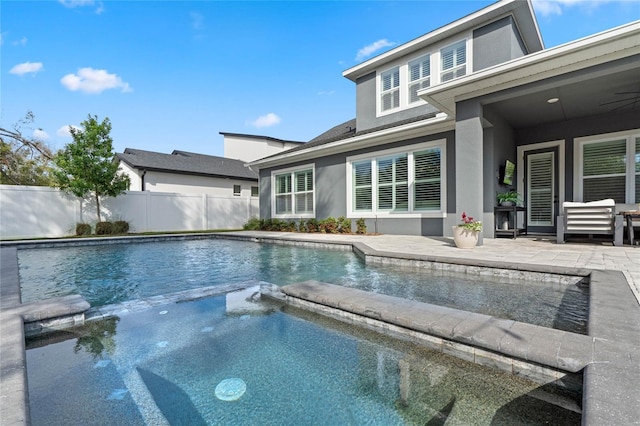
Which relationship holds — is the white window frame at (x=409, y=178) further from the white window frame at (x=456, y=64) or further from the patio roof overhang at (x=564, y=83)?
the white window frame at (x=456, y=64)

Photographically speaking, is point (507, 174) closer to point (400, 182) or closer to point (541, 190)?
point (541, 190)

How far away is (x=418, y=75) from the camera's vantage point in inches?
372

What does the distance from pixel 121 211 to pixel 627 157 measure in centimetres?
1661

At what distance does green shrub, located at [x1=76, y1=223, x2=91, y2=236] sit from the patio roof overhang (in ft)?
41.8

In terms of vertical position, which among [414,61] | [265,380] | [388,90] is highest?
[414,61]

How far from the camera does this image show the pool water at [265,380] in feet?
4.93

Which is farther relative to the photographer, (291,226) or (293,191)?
(293,191)

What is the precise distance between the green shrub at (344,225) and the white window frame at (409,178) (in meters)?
0.20

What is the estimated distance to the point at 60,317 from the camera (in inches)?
109

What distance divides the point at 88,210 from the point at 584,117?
1652 centimetres

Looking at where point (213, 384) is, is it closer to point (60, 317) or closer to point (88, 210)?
point (60, 317)

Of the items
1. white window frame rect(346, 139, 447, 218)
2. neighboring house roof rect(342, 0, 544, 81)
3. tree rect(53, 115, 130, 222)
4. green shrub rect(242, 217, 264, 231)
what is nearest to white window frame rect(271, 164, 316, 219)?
green shrub rect(242, 217, 264, 231)

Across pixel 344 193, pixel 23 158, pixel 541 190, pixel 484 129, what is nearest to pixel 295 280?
pixel 484 129

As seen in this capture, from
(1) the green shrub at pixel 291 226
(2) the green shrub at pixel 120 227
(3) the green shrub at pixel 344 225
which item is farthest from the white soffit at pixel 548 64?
(2) the green shrub at pixel 120 227
